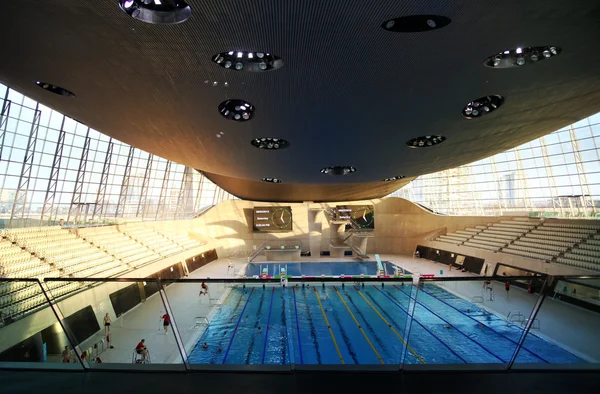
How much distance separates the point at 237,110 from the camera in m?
8.30

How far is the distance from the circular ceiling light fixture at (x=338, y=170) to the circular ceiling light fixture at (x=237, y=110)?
8605 mm

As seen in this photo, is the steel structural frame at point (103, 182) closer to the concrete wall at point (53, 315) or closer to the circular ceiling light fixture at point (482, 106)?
the concrete wall at point (53, 315)

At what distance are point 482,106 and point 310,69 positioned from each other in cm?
563

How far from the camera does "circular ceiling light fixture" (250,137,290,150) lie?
36.7 ft

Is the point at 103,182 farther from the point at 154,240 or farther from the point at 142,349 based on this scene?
the point at 142,349

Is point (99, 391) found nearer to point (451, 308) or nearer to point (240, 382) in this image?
point (240, 382)

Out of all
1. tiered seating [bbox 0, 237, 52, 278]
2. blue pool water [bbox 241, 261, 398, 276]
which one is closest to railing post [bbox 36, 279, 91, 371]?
tiered seating [bbox 0, 237, 52, 278]

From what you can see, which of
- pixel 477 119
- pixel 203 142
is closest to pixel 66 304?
pixel 203 142

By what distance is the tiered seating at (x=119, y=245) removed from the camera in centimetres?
2005

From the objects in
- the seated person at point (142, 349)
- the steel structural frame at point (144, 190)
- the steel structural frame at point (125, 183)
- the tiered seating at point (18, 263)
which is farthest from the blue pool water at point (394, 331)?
the steel structural frame at point (144, 190)

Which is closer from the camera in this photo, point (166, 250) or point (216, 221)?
point (166, 250)

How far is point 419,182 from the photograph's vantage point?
42.2 metres

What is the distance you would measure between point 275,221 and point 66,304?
103 feet

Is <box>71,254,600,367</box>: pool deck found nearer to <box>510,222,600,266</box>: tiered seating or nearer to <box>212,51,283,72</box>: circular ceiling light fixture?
<box>212,51,283,72</box>: circular ceiling light fixture
